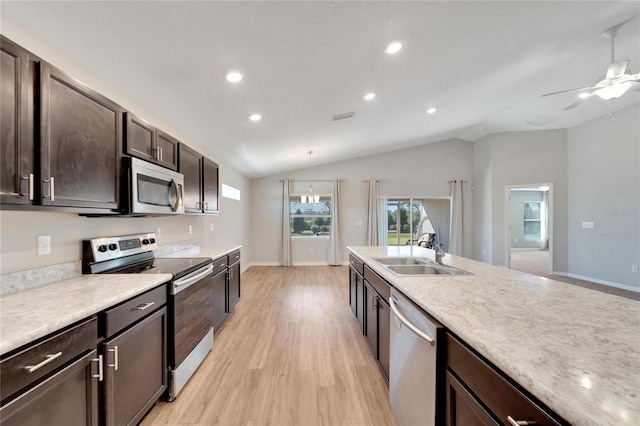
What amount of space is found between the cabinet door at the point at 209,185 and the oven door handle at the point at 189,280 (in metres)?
1.10

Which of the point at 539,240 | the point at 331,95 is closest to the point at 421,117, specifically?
the point at 331,95

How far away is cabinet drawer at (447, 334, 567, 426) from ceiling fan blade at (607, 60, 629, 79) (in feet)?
11.3

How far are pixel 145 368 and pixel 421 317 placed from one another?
1611 mm

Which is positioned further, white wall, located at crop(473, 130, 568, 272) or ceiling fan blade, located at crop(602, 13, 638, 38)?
white wall, located at crop(473, 130, 568, 272)

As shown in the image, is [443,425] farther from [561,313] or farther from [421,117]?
[421,117]

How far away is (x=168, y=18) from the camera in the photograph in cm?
142

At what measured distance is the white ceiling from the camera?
147 centimetres

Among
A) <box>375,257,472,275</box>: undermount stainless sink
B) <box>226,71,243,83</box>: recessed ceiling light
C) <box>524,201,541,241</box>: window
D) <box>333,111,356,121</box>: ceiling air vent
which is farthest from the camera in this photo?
<box>524,201,541,241</box>: window

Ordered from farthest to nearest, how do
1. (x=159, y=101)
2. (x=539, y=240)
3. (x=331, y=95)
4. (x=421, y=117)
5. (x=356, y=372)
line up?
(x=539, y=240)
(x=421, y=117)
(x=331, y=95)
(x=159, y=101)
(x=356, y=372)

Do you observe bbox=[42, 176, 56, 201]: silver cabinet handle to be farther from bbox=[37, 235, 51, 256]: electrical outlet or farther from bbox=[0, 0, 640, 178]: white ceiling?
bbox=[0, 0, 640, 178]: white ceiling

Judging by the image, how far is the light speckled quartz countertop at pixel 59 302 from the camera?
2.92 ft

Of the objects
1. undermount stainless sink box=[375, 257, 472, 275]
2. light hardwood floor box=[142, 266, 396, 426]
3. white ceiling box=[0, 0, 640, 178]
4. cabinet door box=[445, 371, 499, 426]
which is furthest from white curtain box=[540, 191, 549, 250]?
cabinet door box=[445, 371, 499, 426]

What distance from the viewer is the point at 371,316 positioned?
227cm

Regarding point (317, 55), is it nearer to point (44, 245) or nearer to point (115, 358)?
point (44, 245)
